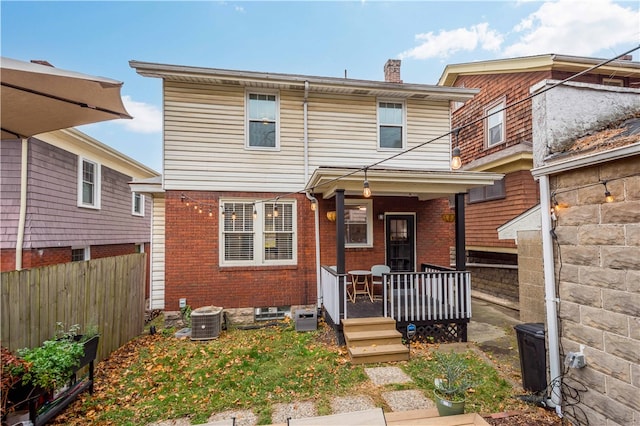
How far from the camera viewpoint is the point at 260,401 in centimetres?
416

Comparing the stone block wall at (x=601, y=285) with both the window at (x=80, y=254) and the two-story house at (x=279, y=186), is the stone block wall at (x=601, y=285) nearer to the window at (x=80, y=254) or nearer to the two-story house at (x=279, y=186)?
the two-story house at (x=279, y=186)

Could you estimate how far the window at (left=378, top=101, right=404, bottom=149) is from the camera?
8.70m

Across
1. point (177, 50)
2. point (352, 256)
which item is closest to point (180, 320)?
point (352, 256)

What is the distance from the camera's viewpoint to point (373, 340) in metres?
5.68

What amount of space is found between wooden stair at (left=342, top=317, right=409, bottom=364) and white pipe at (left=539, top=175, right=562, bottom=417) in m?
2.19

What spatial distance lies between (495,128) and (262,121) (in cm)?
904

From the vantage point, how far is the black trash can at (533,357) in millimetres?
4102

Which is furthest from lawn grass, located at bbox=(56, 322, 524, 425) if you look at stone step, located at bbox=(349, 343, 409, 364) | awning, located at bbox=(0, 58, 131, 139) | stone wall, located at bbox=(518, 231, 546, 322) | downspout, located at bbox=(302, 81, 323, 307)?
awning, located at bbox=(0, 58, 131, 139)

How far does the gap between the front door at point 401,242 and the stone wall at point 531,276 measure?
2.79 m

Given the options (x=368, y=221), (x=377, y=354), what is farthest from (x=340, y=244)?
(x=368, y=221)

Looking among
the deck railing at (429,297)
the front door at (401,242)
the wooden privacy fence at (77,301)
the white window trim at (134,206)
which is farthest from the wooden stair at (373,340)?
the white window trim at (134,206)

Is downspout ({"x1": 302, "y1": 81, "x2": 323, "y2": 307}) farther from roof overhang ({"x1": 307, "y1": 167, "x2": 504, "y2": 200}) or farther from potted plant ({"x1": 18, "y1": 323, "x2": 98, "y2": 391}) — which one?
potted plant ({"x1": 18, "y1": 323, "x2": 98, "y2": 391})

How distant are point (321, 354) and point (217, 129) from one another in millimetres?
6018

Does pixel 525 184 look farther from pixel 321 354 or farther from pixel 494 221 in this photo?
pixel 321 354
